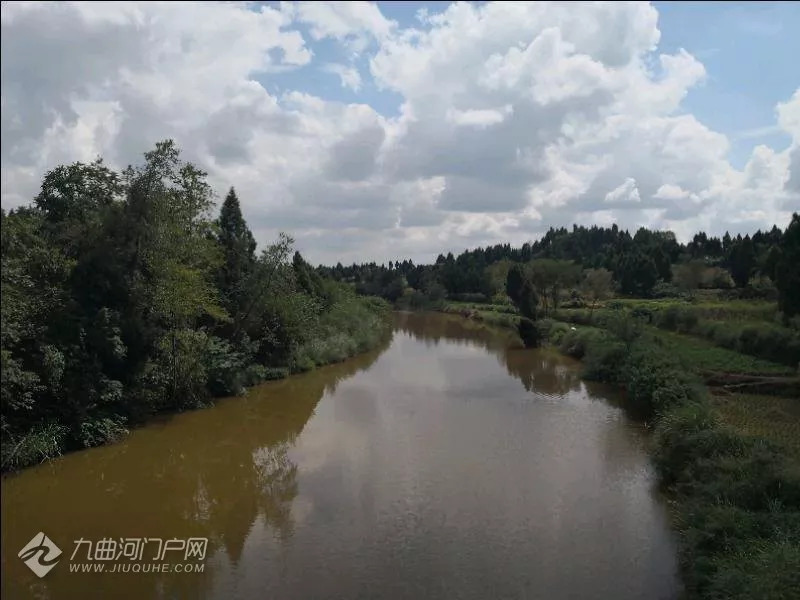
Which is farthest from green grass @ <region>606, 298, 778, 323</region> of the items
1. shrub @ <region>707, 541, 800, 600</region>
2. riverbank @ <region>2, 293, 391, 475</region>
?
shrub @ <region>707, 541, 800, 600</region>

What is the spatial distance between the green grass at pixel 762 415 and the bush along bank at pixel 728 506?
4.84ft

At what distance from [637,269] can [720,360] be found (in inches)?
1371

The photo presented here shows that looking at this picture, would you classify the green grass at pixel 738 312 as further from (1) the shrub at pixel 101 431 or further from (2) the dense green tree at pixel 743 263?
(1) the shrub at pixel 101 431

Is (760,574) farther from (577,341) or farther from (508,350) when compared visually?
(508,350)

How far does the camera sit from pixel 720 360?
29.0 m

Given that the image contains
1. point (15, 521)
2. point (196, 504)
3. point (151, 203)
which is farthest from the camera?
point (151, 203)

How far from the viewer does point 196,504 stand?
14.8m

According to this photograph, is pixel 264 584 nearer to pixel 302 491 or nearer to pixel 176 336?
pixel 302 491

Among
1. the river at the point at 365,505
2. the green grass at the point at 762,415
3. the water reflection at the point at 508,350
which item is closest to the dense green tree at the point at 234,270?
the river at the point at 365,505

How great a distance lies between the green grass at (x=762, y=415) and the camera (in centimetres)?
1803

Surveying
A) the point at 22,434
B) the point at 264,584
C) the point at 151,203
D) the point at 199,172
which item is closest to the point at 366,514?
the point at 264,584

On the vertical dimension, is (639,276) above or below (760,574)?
above

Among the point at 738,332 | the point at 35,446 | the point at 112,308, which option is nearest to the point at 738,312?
the point at 738,332

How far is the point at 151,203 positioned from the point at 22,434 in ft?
28.5
